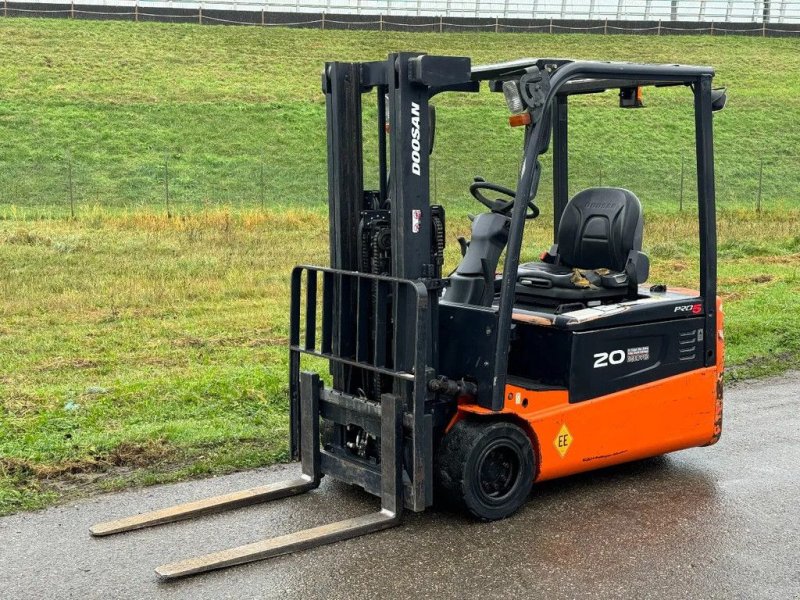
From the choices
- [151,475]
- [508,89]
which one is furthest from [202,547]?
[508,89]

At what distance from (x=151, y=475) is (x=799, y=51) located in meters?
57.6

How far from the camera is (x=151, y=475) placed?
7.02 m

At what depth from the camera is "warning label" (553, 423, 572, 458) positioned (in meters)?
6.59

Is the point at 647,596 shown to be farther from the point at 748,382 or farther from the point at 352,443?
the point at 748,382

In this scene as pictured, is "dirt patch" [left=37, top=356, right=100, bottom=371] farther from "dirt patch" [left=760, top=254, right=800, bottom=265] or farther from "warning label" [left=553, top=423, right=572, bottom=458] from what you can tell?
"dirt patch" [left=760, top=254, right=800, bottom=265]

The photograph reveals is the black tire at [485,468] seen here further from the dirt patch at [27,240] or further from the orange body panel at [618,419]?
the dirt patch at [27,240]

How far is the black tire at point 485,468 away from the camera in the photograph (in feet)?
20.4

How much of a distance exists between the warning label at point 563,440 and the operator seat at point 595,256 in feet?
2.98

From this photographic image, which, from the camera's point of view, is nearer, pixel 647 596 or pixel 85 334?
pixel 647 596

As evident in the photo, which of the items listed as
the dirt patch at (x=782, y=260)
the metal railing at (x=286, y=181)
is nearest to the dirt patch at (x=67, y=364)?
the dirt patch at (x=782, y=260)

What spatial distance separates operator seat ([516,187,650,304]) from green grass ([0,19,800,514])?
2.19 m

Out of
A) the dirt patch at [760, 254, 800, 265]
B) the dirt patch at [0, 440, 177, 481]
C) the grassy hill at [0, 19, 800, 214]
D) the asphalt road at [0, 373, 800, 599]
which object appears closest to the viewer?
the asphalt road at [0, 373, 800, 599]

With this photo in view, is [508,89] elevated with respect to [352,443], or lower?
elevated

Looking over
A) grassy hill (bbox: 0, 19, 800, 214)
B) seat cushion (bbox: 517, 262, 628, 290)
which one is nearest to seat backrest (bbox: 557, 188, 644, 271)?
seat cushion (bbox: 517, 262, 628, 290)
